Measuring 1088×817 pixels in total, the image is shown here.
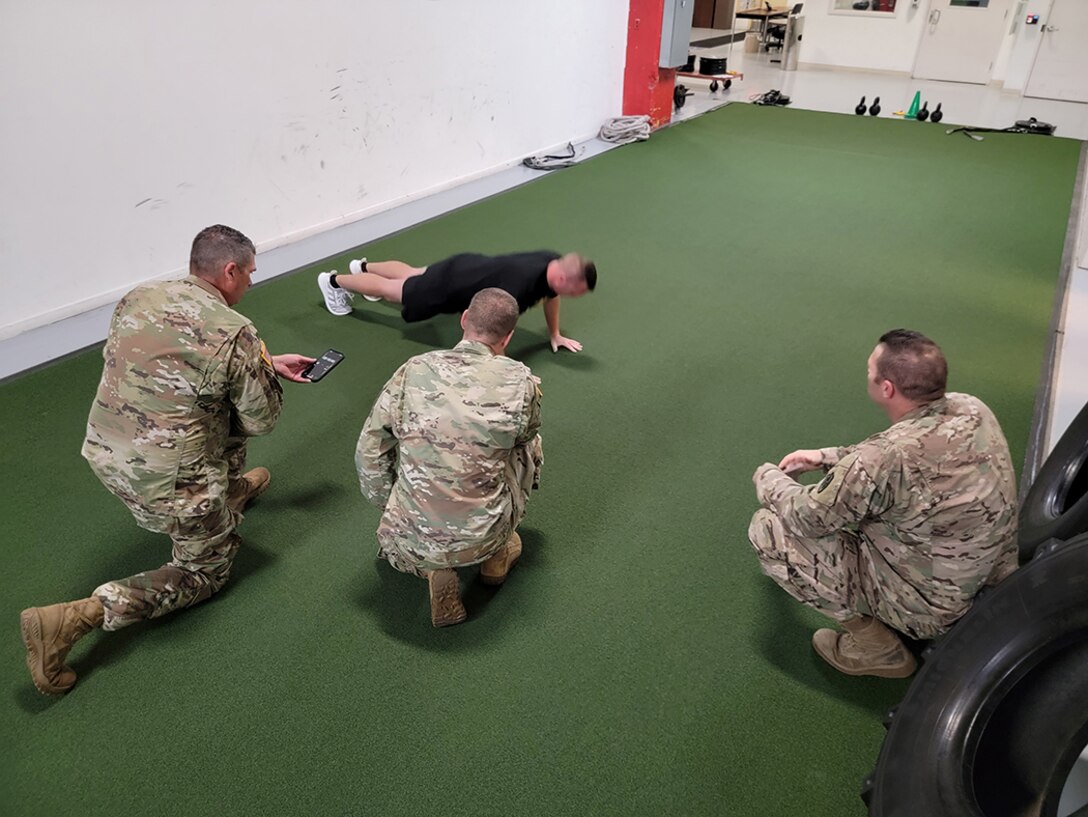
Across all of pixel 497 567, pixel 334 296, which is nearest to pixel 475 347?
pixel 497 567

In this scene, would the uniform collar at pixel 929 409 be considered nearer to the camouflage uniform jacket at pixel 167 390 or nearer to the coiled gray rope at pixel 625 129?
the camouflage uniform jacket at pixel 167 390

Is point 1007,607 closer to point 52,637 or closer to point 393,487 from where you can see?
point 393,487

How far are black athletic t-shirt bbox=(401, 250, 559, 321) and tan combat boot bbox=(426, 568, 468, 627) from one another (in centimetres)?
162

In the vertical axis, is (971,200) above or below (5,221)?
below

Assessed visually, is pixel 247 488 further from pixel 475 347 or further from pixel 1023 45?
pixel 1023 45

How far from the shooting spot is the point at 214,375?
2107 mm

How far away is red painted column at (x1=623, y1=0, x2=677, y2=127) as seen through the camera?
785 centimetres

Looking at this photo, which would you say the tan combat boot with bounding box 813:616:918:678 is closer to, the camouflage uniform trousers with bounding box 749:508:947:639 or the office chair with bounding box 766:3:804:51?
the camouflage uniform trousers with bounding box 749:508:947:639

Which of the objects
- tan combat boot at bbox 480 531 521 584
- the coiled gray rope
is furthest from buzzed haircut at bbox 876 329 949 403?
the coiled gray rope

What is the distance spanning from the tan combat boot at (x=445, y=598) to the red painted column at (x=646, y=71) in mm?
7476

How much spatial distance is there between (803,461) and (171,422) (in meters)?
1.93

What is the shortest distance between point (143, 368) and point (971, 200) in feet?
22.2

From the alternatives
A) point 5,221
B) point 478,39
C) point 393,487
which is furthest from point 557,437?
point 478,39

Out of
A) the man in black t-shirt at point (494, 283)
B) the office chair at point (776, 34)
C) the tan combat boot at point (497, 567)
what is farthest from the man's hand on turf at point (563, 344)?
the office chair at point (776, 34)
